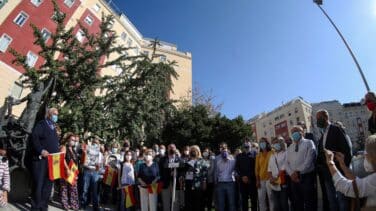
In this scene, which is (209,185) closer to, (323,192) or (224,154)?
(224,154)

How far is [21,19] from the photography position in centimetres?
2745

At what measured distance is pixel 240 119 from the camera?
118 feet

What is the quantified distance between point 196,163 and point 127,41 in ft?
117

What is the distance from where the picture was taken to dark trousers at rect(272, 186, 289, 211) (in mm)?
7750

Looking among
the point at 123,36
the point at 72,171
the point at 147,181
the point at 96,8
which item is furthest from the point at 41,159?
the point at 123,36

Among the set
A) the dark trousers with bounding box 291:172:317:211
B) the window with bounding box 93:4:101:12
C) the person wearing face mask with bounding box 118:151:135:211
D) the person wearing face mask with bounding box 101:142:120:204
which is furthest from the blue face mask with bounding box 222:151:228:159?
the window with bounding box 93:4:101:12

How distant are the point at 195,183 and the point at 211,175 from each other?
0.55 m

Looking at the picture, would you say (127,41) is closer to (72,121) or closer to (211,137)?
(211,137)

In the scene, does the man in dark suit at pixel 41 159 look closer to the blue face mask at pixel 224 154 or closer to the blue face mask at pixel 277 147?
the blue face mask at pixel 224 154

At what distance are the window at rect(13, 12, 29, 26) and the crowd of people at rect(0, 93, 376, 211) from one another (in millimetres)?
20800

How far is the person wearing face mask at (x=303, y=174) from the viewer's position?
21.9ft

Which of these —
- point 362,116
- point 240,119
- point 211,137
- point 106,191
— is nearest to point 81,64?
point 106,191

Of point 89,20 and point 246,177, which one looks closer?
point 246,177

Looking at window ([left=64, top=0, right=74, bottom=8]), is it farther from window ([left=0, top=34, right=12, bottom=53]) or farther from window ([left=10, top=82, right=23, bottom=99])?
window ([left=10, top=82, right=23, bottom=99])
